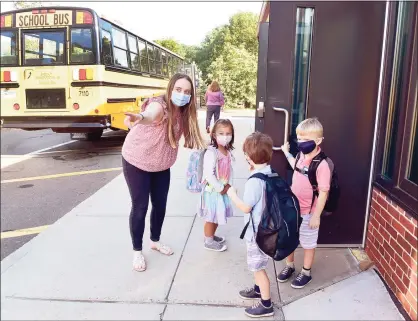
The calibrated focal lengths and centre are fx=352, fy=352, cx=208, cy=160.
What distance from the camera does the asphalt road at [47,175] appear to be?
82.7 inches

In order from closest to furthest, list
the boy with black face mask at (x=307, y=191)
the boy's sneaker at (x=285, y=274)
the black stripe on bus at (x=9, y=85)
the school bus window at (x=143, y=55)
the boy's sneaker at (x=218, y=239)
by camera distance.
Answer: the black stripe on bus at (x=9, y=85) < the boy with black face mask at (x=307, y=191) < the boy's sneaker at (x=285, y=274) < the boy's sneaker at (x=218, y=239) < the school bus window at (x=143, y=55)

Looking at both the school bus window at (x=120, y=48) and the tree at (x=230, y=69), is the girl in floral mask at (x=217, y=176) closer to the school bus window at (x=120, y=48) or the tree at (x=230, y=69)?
the school bus window at (x=120, y=48)

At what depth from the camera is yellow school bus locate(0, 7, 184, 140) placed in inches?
99.2

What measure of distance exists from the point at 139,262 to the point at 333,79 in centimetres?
216

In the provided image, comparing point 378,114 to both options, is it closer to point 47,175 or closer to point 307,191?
point 307,191

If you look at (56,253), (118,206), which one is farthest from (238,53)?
(56,253)

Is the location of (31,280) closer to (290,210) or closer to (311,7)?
(290,210)

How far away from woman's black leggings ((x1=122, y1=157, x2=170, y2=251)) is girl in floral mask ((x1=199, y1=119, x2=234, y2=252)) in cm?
35

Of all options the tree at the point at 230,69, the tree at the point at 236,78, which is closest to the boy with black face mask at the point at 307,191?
the tree at the point at 230,69

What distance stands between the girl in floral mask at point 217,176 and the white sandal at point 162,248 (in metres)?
0.34

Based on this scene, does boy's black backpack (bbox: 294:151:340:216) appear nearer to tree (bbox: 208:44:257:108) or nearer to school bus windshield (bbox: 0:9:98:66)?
school bus windshield (bbox: 0:9:98:66)

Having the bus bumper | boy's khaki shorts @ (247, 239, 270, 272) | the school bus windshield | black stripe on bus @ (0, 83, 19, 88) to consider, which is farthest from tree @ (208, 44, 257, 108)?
black stripe on bus @ (0, 83, 19, 88)

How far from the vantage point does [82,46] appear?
569cm

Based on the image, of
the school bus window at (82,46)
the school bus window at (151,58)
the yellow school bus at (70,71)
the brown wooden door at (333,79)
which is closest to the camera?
the yellow school bus at (70,71)
